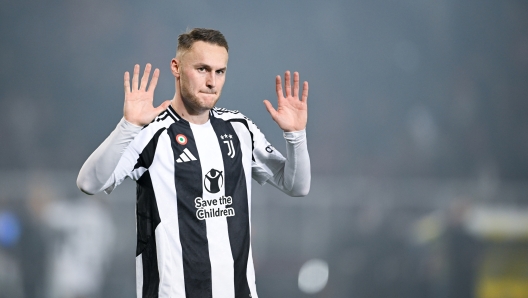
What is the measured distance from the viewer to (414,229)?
5.04 m

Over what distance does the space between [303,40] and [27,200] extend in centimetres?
280

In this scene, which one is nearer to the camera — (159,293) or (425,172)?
(159,293)

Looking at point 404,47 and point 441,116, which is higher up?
point 404,47

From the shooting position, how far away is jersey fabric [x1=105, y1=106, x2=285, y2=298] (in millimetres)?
2029

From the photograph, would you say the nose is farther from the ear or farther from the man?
the ear

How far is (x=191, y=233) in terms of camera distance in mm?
2057

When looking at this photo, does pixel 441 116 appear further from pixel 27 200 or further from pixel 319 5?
pixel 27 200

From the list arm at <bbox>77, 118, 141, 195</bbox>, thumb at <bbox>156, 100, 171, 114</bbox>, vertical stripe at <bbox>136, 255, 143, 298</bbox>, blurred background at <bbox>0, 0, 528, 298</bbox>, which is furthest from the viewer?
blurred background at <bbox>0, 0, 528, 298</bbox>

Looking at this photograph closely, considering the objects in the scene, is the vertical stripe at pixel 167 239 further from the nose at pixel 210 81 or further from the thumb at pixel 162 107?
the nose at pixel 210 81

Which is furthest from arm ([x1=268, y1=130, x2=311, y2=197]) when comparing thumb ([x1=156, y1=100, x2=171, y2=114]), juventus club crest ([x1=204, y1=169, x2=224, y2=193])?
thumb ([x1=156, y1=100, x2=171, y2=114])

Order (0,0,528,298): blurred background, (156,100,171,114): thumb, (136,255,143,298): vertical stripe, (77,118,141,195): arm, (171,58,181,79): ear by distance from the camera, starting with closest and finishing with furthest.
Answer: (77,118,141,195): arm < (156,100,171,114): thumb < (136,255,143,298): vertical stripe < (171,58,181,79): ear < (0,0,528,298): blurred background

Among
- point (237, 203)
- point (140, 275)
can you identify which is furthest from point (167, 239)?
point (237, 203)

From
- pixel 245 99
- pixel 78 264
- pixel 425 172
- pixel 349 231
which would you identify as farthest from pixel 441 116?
pixel 78 264

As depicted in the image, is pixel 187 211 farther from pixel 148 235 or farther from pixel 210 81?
pixel 210 81
